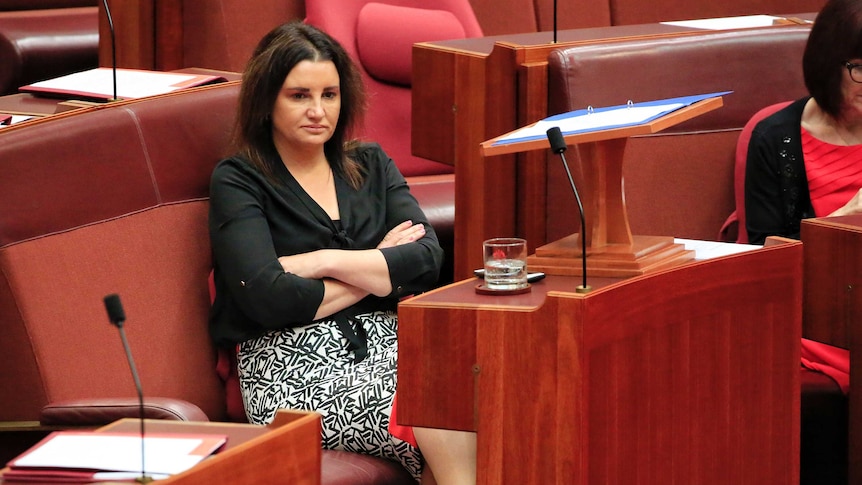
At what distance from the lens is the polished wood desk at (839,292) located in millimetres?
2291

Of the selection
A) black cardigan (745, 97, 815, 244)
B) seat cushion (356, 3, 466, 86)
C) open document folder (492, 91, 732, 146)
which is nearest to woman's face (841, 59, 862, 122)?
black cardigan (745, 97, 815, 244)

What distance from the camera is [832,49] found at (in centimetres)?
248

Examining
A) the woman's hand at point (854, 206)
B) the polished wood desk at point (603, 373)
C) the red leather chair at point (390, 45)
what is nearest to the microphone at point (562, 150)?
the polished wood desk at point (603, 373)

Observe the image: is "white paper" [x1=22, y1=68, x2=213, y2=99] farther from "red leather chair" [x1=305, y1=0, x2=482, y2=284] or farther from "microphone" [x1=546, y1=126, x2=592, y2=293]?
"microphone" [x1=546, y1=126, x2=592, y2=293]

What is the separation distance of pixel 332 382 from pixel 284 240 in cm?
27

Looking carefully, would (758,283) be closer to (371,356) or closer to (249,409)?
(371,356)

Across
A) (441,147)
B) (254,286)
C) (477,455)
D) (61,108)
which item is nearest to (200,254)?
(254,286)

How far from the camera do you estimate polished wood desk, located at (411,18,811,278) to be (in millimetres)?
2516

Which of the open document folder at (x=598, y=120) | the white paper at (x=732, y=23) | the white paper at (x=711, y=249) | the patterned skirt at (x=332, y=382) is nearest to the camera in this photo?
the open document folder at (x=598, y=120)

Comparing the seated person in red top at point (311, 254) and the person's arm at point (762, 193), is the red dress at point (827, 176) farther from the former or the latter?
the seated person in red top at point (311, 254)

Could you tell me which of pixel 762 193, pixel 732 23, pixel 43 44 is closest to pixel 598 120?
pixel 762 193

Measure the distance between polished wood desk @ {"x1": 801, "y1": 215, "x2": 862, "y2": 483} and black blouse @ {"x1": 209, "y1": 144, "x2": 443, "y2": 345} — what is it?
666mm

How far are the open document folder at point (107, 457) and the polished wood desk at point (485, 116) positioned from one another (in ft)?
3.90

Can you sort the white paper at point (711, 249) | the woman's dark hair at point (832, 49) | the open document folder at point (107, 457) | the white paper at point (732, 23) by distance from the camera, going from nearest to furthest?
the open document folder at point (107, 457), the white paper at point (711, 249), the woman's dark hair at point (832, 49), the white paper at point (732, 23)
